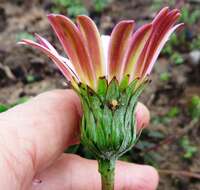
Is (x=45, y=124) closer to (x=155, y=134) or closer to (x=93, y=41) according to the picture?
(x=93, y=41)

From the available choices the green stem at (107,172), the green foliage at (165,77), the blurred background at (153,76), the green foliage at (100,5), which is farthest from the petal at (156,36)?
the green foliage at (100,5)

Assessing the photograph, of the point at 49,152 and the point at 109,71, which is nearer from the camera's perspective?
the point at 109,71

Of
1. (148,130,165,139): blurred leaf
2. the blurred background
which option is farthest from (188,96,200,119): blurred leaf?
(148,130,165,139): blurred leaf

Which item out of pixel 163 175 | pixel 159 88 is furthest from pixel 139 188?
pixel 159 88

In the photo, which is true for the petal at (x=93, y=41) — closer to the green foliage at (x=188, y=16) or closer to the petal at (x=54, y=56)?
the petal at (x=54, y=56)

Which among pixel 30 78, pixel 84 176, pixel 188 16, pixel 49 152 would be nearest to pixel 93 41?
pixel 49 152

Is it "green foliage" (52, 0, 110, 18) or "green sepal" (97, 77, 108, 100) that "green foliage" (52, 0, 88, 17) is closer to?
"green foliage" (52, 0, 110, 18)

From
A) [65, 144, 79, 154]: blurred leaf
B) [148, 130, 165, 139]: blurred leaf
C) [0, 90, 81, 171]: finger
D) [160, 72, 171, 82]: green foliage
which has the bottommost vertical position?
[148, 130, 165, 139]: blurred leaf
